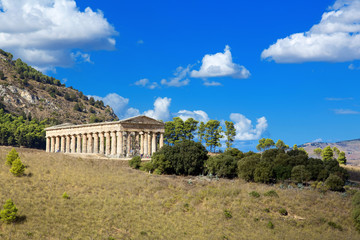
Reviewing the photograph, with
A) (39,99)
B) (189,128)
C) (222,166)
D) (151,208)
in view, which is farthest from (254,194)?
(39,99)

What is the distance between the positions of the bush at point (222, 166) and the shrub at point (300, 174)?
896 centimetres

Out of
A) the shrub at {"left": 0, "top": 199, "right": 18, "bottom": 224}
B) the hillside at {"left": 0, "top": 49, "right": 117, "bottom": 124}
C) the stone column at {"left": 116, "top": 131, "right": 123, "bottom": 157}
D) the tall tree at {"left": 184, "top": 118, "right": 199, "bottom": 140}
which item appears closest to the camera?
the shrub at {"left": 0, "top": 199, "right": 18, "bottom": 224}

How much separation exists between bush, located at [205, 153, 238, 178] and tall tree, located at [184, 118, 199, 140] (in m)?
44.2

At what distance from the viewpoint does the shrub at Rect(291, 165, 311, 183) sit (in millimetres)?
65875

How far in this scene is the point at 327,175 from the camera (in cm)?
6725

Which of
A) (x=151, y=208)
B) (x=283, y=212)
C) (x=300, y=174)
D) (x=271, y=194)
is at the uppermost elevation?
(x=300, y=174)

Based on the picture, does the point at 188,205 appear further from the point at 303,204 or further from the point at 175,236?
the point at 303,204

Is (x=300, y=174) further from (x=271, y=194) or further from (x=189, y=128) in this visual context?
(x=189, y=128)

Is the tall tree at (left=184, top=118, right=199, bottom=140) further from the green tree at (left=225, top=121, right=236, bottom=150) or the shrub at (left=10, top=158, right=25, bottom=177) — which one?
the shrub at (left=10, top=158, right=25, bottom=177)

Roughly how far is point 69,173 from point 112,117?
451 ft

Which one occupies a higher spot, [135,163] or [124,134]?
[124,134]

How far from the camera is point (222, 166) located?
67.4 meters

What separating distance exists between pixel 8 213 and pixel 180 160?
107 ft

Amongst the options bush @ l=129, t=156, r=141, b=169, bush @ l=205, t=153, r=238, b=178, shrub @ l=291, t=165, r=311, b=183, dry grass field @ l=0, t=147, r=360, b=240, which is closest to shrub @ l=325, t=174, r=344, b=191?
dry grass field @ l=0, t=147, r=360, b=240
